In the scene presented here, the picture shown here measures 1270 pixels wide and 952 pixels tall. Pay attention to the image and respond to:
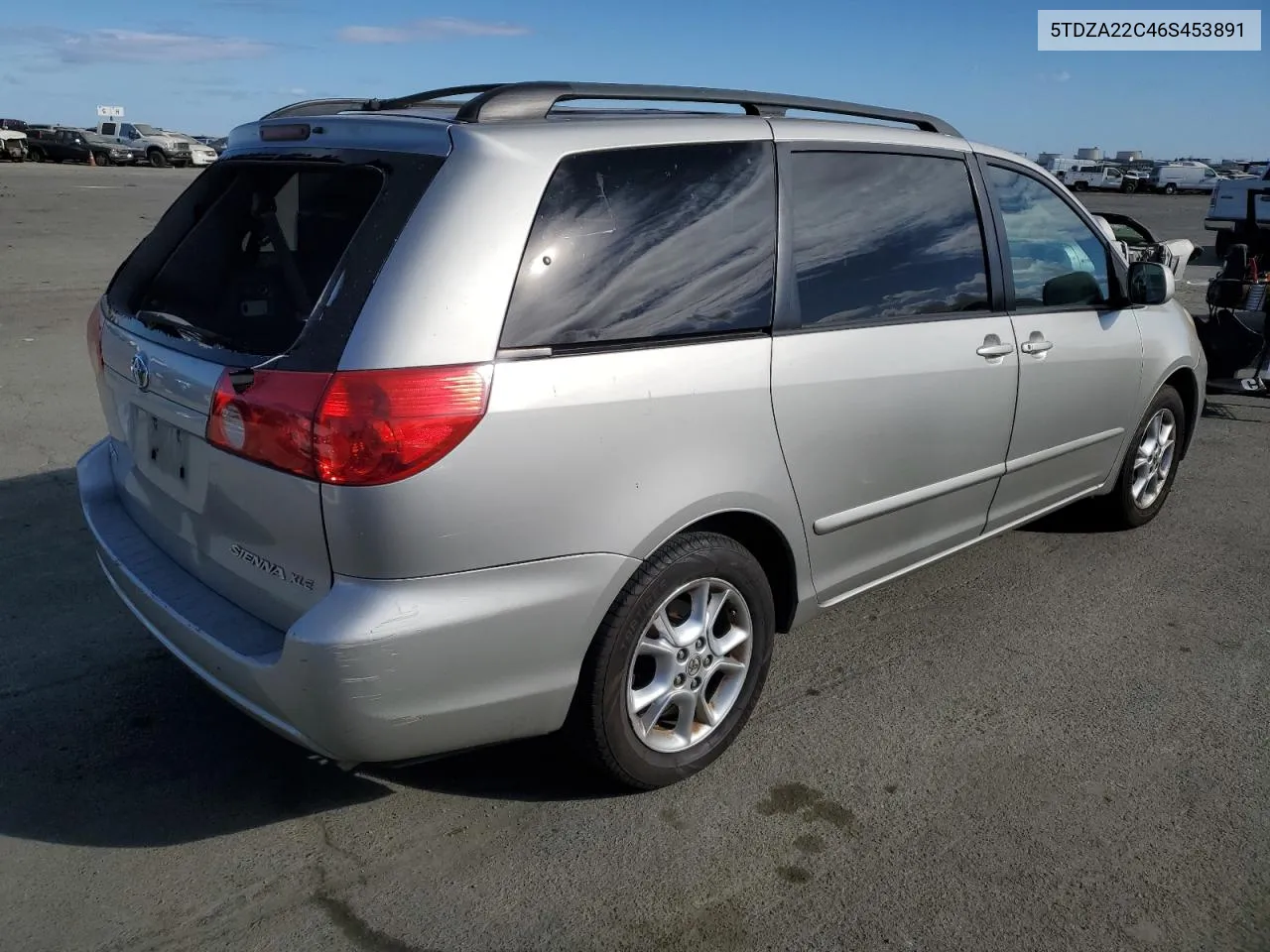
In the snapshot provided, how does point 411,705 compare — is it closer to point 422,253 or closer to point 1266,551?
point 422,253

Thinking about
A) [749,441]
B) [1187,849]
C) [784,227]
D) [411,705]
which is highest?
[784,227]

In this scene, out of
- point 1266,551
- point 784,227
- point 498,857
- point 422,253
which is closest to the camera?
point 422,253

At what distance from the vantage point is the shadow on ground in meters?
2.95

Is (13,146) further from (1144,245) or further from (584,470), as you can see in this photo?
(584,470)

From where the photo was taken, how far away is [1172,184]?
175 ft

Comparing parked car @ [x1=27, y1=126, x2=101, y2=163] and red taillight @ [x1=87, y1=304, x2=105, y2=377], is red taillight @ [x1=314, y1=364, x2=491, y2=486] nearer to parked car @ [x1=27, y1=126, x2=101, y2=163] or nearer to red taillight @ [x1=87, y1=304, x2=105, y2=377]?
red taillight @ [x1=87, y1=304, x2=105, y2=377]

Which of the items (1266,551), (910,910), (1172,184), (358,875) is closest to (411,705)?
(358,875)

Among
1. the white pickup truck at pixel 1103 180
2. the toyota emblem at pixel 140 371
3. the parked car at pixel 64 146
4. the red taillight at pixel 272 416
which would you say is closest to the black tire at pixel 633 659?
the red taillight at pixel 272 416

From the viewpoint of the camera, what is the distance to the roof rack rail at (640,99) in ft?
9.04

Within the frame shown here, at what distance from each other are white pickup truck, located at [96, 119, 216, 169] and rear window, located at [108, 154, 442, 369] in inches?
1839

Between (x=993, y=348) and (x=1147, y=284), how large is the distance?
1221 mm

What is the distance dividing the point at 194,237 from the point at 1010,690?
296 centimetres

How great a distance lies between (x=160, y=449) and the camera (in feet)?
9.65

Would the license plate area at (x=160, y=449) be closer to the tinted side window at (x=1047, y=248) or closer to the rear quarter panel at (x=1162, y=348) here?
the tinted side window at (x=1047, y=248)
